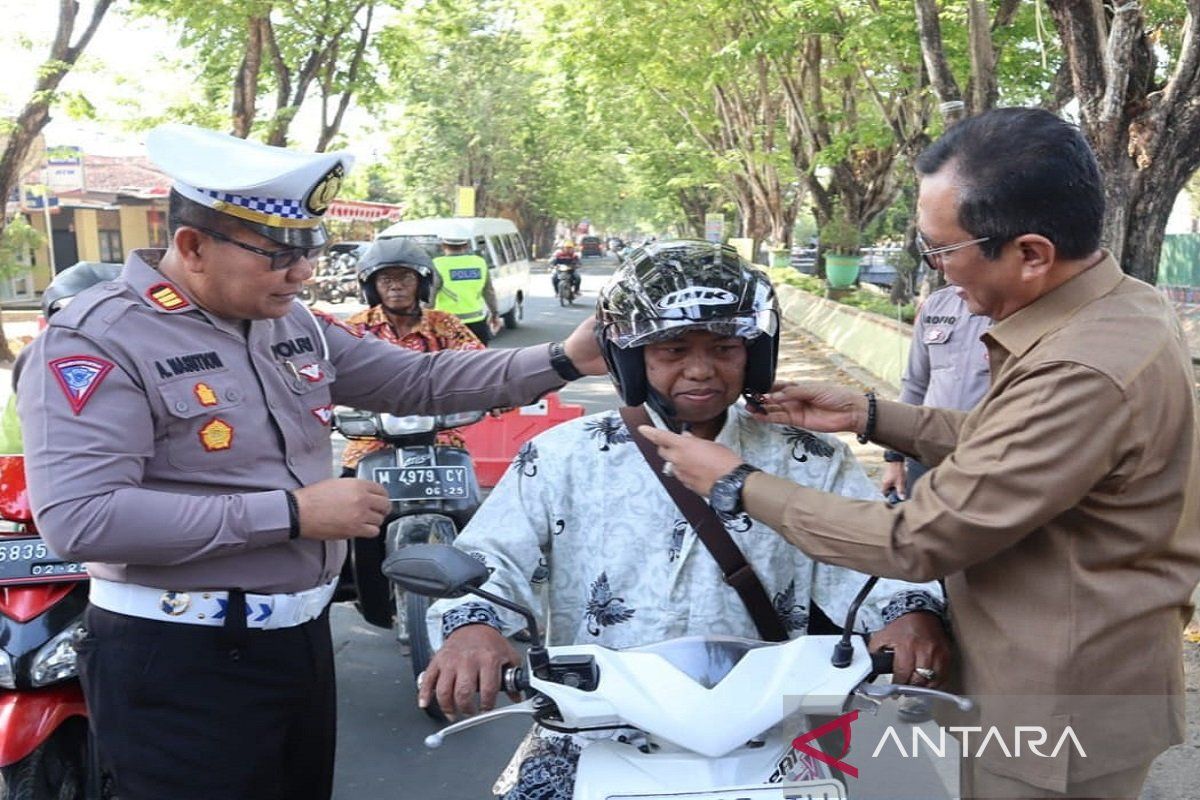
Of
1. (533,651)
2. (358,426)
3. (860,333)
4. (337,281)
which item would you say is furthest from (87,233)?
(533,651)

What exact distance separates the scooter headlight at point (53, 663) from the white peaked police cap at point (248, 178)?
140 cm

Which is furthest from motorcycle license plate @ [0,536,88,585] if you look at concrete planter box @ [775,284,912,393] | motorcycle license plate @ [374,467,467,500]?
concrete planter box @ [775,284,912,393]

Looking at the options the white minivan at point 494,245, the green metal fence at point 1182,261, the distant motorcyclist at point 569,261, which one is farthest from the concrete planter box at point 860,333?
the green metal fence at point 1182,261

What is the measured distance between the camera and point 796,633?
2.24m

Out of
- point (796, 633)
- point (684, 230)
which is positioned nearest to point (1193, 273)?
point (796, 633)

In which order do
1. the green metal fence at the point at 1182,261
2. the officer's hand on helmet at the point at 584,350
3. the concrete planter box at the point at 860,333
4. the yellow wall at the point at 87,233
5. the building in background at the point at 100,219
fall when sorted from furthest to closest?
the yellow wall at the point at 87,233 < the building in background at the point at 100,219 < the green metal fence at the point at 1182,261 < the concrete planter box at the point at 860,333 < the officer's hand on helmet at the point at 584,350

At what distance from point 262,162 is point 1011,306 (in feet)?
4.71

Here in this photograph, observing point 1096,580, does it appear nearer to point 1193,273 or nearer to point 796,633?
point 796,633

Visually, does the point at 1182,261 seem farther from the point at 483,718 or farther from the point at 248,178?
the point at 483,718

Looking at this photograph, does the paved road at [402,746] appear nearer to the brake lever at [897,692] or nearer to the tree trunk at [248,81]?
the brake lever at [897,692]

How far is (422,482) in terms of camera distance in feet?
15.0

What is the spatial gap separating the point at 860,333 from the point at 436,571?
1400cm

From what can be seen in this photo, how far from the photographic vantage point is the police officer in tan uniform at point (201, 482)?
211 cm

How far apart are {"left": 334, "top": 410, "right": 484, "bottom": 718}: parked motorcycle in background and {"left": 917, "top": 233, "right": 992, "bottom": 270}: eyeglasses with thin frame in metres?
2.60
